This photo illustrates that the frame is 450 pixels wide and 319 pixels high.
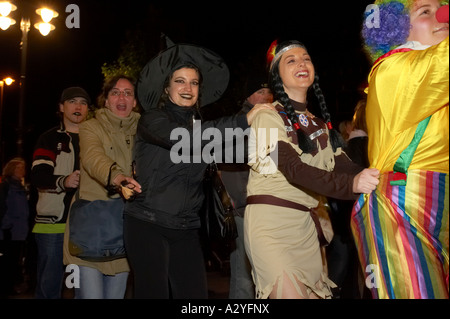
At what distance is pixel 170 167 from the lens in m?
3.49

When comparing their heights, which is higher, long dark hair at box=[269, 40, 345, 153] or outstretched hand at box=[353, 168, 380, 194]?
long dark hair at box=[269, 40, 345, 153]

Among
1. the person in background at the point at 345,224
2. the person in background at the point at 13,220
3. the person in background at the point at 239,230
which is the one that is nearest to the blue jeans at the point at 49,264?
the person in background at the point at 239,230

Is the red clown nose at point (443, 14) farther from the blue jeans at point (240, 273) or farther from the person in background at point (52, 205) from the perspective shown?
the person in background at point (52, 205)

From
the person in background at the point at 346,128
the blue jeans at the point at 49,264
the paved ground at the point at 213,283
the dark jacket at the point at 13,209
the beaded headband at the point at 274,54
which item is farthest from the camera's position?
the dark jacket at the point at 13,209

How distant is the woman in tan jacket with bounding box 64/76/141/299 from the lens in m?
4.04

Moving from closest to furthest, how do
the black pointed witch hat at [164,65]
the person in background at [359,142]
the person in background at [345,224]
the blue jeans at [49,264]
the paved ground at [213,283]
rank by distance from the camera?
1. the black pointed witch hat at [164,65]
2. the blue jeans at [49,264]
3. the person in background at [359,142]
4. the person in background at [345,224]
5. the paved ground at [213,283]

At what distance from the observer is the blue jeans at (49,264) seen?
485 cm

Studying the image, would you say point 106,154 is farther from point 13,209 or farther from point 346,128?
point 13,209

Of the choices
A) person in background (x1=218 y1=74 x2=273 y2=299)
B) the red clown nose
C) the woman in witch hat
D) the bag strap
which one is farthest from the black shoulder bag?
the red clown nose

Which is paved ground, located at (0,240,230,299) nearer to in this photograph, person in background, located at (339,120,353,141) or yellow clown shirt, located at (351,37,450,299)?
person in background, located at (339,120,353,141)

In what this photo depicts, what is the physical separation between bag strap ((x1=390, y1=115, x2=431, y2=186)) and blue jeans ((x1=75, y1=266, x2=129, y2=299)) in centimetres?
253

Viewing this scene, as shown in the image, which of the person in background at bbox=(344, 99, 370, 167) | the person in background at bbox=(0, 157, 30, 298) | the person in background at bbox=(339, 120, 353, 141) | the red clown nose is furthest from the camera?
the person in background at bbox=(0, 157, 30, 298)

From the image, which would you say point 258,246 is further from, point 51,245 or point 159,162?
point 51,245

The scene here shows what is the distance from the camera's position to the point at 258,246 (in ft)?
9.96
